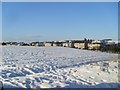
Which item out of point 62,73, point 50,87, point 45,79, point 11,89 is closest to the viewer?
point 11,89

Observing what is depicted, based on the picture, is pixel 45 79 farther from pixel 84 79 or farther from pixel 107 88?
pixel 107 88

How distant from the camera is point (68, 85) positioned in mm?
6086

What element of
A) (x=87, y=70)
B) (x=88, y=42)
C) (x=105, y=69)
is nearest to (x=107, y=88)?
(x=87, y=70)

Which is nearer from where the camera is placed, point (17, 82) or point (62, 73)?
point (17, 82)

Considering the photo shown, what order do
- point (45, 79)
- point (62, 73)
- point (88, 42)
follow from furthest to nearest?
point (88, 42) < point (62, 73) < point (45, 79)

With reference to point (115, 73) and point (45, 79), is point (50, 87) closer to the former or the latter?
point (45, 79)

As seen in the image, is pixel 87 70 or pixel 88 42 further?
pixel 88 42

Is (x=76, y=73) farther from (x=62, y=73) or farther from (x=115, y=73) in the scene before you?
(x=115, y=73)

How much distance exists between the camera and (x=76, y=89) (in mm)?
5641

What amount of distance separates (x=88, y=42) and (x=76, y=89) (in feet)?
76.9

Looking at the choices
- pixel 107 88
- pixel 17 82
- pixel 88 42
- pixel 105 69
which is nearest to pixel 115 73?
pixel 105 69

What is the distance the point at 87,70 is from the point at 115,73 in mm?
992

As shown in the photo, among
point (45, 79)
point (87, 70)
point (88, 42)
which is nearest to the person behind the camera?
point (45, 79)

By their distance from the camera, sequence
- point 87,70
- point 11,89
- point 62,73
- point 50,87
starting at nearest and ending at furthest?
point 11,89 < point 50,87 < point 62,73 < point 87,70
